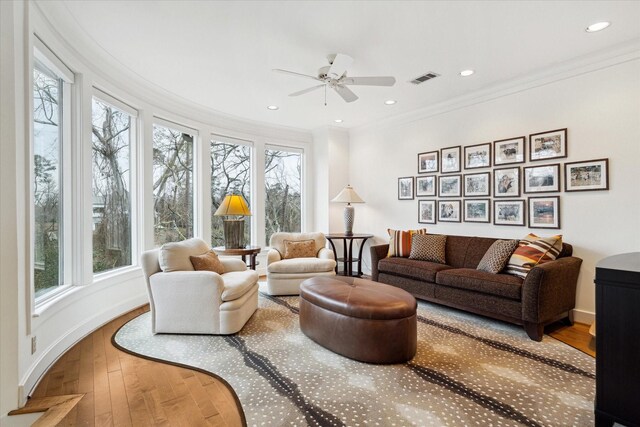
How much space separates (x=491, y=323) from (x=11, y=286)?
3938 millimetres

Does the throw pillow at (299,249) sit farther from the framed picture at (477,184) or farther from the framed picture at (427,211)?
the framed picture at (477,184)

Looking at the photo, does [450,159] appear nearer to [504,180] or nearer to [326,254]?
[504,180]

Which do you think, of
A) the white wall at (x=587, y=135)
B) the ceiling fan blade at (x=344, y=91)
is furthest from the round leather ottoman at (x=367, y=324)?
the white wall at (x=587, y=135)

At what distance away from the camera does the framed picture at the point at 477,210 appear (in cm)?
415

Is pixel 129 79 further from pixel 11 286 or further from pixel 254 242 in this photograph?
pixel 254 242

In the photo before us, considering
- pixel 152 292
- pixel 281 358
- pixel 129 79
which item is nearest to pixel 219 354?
pixel 281 358

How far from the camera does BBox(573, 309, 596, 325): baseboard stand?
326cm

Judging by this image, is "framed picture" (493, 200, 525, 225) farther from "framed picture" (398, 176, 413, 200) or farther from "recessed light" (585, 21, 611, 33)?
"recessed light" (585, 21, 611, 33)

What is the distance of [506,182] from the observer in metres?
3.94

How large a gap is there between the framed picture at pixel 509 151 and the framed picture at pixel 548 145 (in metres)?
0.10

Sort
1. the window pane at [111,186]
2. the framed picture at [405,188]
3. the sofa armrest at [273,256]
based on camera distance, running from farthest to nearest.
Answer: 1. the framed picture at [405,188]
2. the sofa armrest at [273,256]
3. the window pane at [111,186]

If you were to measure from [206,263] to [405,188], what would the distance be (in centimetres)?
327

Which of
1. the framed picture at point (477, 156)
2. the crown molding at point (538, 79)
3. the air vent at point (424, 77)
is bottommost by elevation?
the framed picture at point (477, 156)

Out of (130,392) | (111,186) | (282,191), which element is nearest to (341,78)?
(111,186)
